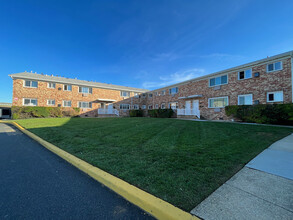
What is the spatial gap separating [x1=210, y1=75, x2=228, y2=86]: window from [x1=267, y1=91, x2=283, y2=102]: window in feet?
12.5

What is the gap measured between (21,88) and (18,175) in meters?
19.9

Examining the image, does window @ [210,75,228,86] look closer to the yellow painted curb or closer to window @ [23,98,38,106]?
the yellow painted curb

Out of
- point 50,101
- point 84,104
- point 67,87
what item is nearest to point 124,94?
point 84,104

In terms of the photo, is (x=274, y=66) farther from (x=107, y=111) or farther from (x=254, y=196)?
(x=107, y=111)

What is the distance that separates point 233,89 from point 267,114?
4287mm

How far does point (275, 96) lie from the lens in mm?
10234

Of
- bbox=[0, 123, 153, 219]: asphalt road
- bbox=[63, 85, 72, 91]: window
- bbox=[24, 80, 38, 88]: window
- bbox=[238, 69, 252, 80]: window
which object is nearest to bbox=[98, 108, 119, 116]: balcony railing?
bbox=[63, 85, 72, 91]: window

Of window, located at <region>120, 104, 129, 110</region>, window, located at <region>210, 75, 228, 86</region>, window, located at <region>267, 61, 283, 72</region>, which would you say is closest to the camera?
window, located at <region>267, 61, 283, 72</region>

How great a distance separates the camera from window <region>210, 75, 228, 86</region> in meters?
13.5

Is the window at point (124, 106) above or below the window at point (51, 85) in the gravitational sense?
below

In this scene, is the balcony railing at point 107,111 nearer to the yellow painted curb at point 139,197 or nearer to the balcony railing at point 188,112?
the balcony railing at point 188,112

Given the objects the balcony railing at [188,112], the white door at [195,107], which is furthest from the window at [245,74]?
the balcony railing at [188,112]

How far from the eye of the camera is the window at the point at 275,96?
9.96 m

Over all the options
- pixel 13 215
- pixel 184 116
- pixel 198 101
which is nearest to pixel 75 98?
pixel 184 116
